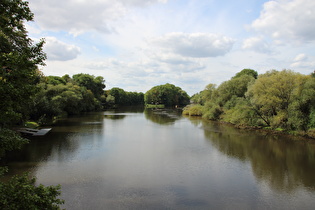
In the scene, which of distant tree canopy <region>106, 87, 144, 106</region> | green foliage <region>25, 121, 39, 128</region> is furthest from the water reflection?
distant tree canopy <region>106, 87, 144, 106</region>

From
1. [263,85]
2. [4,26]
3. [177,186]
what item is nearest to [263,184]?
[177,186]

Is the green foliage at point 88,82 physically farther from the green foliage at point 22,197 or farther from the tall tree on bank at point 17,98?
the green foliage at point 22,197

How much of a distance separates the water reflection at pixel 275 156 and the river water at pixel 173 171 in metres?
0.07

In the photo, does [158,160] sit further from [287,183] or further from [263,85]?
[263,85]

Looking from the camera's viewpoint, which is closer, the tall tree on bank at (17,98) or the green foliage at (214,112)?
the tall tree on bank at (17,98)

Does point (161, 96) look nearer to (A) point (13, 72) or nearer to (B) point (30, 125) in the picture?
(B) point (30, 125)

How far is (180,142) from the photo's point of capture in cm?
2758

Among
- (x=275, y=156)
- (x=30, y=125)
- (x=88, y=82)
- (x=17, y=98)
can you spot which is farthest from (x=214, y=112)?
(x=88, y=82)

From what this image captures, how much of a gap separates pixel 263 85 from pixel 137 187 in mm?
30054

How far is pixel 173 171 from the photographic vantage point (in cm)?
1706

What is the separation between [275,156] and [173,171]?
1143cm

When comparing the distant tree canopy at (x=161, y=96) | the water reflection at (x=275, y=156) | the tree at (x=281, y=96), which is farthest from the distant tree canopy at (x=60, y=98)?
the tree at (x=281, y=96)

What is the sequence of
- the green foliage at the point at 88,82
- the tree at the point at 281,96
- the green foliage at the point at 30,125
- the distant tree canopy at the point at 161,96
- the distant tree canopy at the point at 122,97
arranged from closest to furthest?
1. the tree at the point at 281,96
2. the green foliage at the point at 30,125
3. the green foliage at the point at 88,82
4. the distant tree canopy at the point at 122,97
5. the distant tree canopy at the point at 161,96

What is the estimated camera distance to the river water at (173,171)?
41.0 ft
